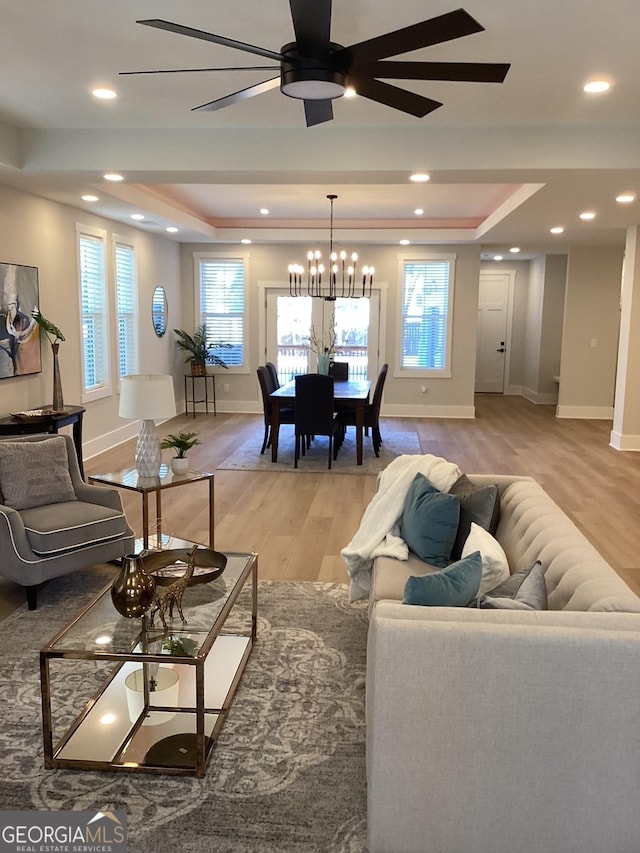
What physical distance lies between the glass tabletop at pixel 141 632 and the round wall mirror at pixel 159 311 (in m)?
6.84

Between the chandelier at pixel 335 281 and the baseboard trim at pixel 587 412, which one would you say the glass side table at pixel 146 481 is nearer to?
the chandelier at pixel 335 281

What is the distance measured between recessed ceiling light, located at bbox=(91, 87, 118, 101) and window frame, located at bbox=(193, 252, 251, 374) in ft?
19.9

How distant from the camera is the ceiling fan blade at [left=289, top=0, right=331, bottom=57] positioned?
7.14 feet

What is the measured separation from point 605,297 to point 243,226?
5.24 metres

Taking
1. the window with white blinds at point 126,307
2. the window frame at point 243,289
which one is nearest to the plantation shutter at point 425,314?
the window frame at point 243,289

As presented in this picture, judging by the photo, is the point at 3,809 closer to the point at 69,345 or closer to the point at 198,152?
the point at 198,152

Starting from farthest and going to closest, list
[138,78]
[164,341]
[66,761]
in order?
1. [164,341]
2. [138,78]
3. [66,761]

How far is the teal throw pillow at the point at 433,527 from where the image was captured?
2922 millimetres

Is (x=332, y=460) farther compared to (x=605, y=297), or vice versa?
(x=605, y=297)

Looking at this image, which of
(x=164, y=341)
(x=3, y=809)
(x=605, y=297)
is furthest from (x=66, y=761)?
(x=605, y=297)

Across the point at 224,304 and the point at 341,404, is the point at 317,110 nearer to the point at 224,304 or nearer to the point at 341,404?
the point at 341,404

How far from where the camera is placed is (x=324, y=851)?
1.94 m

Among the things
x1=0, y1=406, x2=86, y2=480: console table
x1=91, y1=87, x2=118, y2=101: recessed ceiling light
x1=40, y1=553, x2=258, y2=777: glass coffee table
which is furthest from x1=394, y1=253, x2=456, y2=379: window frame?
x1=40, y1=553, x2=258, y2=777: glass coffee table

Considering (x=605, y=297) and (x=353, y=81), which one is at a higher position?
(x=353, y=81)
